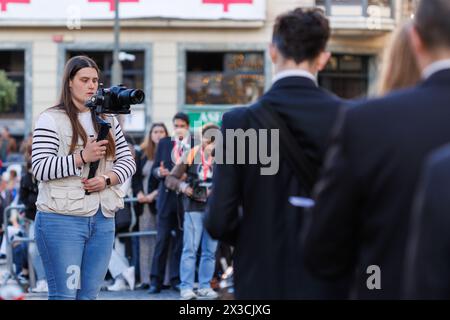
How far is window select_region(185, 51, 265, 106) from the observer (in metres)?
27.5

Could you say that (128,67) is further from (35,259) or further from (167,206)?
(167,206)

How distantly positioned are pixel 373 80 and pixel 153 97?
Result: 21.2 ft

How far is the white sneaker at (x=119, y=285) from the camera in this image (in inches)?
471

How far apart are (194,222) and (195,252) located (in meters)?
0.35

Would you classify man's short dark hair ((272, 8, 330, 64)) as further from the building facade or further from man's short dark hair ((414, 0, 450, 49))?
the building facade

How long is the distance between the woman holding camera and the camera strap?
2327 millimetres

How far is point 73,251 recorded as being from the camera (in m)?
6.23

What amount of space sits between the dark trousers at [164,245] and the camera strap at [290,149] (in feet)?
25.1

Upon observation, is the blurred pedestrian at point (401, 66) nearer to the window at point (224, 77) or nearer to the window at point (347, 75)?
the window at point (224, 77)

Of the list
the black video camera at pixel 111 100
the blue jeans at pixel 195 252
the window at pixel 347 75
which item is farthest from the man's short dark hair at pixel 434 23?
the window at pixel 347 75

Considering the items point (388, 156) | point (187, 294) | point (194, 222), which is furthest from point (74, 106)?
point (187, 294)

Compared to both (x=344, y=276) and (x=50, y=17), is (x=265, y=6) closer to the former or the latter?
(x=50, y=17)

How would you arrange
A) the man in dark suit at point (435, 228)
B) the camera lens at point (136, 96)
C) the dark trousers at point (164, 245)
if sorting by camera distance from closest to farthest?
the man in dark suit at point (435, 228) < the camera lens at point (136, 96) < the dark trousers at point (164, 245)

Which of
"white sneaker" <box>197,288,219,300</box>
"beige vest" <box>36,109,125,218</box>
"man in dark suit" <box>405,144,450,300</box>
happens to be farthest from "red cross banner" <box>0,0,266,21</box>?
"man in dark suit" <box>405,144,450,300</box>
